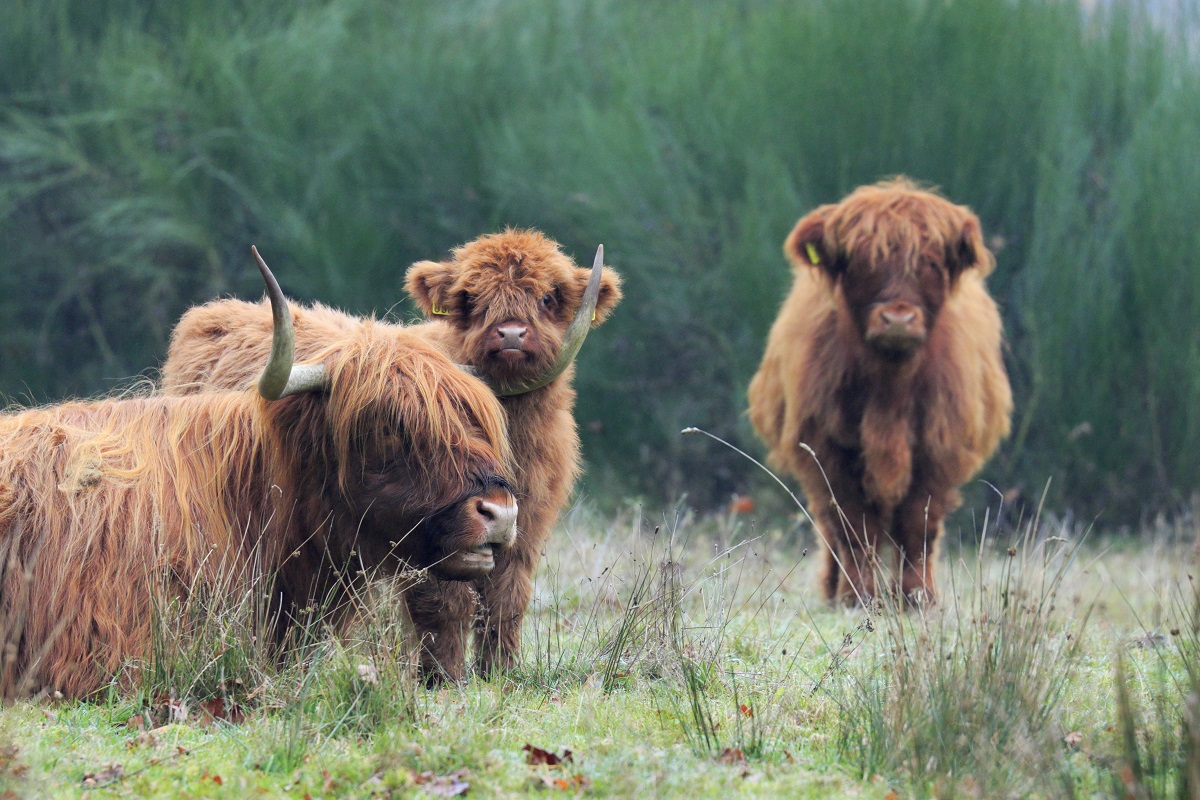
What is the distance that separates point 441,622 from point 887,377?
8.59 ft

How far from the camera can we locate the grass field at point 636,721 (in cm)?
285

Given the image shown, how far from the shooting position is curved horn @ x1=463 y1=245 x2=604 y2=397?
4.27 m

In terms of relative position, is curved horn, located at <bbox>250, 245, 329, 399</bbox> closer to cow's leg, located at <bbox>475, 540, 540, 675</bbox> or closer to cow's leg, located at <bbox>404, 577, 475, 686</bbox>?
cow's leg, located at <bbox>404, 577, 475, 686</bbox>

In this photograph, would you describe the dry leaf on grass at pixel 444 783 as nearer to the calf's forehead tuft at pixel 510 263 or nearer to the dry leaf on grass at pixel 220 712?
the dry leaf on grass at pixel 220 712

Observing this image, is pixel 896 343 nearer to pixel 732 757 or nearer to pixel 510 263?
pixel 510 263

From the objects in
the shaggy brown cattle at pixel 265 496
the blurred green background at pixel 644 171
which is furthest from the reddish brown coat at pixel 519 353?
the blurred green background at pixel 644 171

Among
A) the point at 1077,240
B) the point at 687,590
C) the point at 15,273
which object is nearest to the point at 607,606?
the point at 687,590

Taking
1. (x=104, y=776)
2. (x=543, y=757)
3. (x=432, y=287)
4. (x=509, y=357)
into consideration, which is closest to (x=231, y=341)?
(x=432, y=287)

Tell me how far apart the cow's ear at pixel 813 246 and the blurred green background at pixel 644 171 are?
371cm

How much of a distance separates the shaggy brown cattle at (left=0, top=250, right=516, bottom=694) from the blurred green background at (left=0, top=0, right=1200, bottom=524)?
6.40 metres

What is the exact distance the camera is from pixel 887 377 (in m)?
5.86

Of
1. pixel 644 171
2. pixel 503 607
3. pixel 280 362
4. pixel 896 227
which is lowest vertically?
pixel 503 607

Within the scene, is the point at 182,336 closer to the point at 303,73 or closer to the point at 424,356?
the point at 424,356

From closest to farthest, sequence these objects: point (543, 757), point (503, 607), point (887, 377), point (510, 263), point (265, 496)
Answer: point (543, 757) < point (265, 496) < point (503, 607) < point (510, 263) < point (887, 377)
